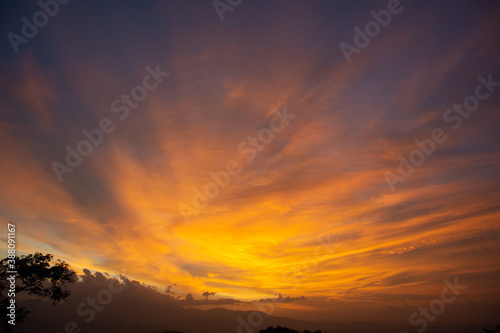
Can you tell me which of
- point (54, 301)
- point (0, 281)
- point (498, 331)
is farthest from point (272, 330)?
point (0, 281)

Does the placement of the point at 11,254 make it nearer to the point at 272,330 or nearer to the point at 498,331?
the point at 272,330

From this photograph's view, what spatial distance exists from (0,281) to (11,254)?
138 inches

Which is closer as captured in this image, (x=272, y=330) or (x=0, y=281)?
(x=272, y=330)

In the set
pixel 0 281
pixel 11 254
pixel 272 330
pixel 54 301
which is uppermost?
pixel 11 254

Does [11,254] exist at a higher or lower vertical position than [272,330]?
higher

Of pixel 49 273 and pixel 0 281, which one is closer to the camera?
pixel 0 281

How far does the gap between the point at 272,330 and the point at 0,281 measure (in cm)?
3218

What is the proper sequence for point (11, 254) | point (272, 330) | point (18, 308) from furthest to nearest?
point (18, 308), point (11, 254), point (272, 330)

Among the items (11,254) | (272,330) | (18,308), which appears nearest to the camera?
(272,330)

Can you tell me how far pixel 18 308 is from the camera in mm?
30234

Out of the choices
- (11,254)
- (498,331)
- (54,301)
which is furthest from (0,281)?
(498,331)

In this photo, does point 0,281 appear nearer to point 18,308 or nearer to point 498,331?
point 18,308

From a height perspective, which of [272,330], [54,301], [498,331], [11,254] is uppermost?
[11,254]

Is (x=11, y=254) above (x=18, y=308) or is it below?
above
